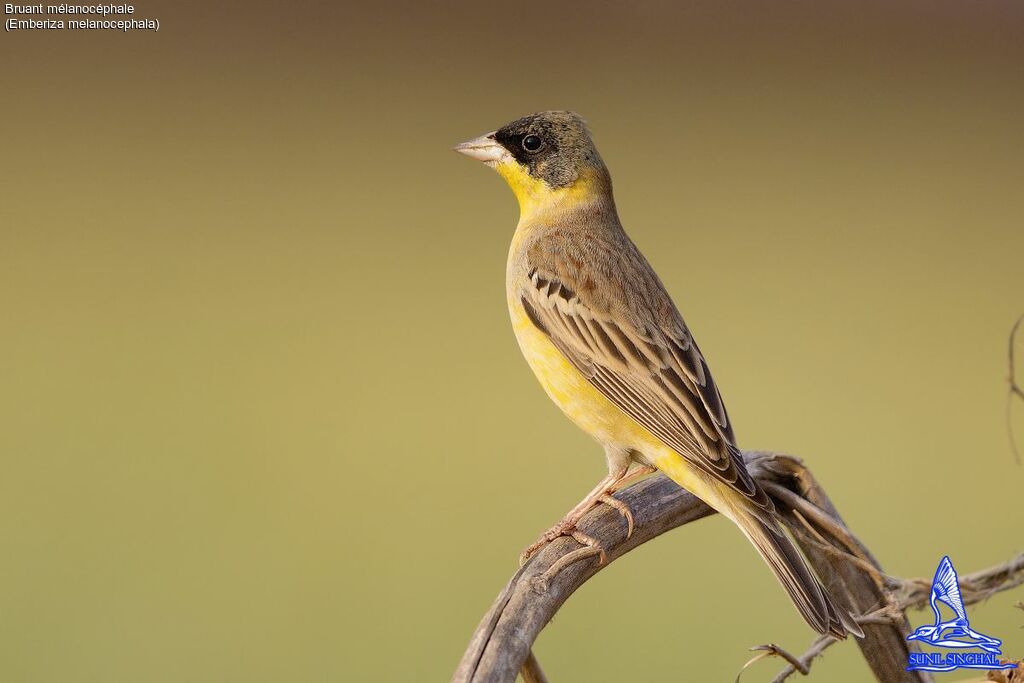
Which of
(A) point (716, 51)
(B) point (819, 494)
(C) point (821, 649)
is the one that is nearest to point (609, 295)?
(B) point (819, 494)

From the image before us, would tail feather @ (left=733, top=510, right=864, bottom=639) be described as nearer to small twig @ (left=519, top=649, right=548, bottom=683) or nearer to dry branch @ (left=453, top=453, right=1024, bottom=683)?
dry branch @ (left=453, top=453, right=1024, bottom=683)

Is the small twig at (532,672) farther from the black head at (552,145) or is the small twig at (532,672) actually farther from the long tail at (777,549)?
the black head at (552,145)

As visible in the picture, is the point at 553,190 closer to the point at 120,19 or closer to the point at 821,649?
the point at 821,649

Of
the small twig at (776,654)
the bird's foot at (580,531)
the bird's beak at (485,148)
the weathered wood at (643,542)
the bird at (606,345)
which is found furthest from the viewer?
the bird's beak at (485,148)

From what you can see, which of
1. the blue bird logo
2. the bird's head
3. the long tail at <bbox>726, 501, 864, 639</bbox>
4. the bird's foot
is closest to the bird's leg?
the bird's foot

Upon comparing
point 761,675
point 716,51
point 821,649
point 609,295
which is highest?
point 716,51

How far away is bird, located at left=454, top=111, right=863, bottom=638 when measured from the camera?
1356 mm

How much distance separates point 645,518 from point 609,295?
14.8 inches

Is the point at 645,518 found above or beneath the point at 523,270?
beneath

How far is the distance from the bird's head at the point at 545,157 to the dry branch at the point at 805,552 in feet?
1.58

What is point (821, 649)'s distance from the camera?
1.25 m

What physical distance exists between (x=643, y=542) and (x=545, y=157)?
656 mm

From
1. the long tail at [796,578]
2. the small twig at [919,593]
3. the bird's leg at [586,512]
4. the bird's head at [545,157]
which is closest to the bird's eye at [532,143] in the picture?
the bird's head at [545,157]

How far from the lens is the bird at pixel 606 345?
4.45ft
